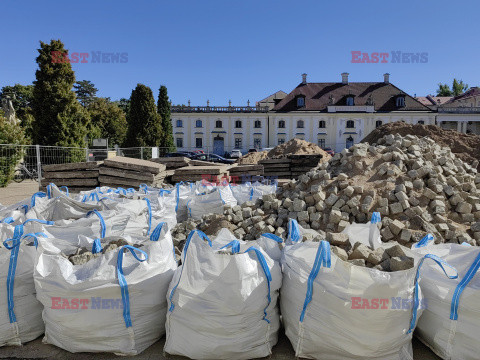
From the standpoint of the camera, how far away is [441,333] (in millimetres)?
2566

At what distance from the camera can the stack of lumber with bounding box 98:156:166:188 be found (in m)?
8.75

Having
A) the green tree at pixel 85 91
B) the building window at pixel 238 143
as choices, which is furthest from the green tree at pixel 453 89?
the green tree at pixel 85 91

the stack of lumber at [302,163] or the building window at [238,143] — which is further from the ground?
the building window at [238,143]

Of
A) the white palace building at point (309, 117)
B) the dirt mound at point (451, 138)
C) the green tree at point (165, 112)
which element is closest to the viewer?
the dirt mound at point (451, 138)

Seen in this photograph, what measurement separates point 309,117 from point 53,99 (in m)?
31.6

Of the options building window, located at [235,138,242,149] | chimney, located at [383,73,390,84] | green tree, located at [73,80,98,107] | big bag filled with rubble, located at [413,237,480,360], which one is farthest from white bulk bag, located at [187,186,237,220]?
green tree, located at [73,80,98,107]

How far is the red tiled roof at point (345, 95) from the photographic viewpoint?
41812 mm

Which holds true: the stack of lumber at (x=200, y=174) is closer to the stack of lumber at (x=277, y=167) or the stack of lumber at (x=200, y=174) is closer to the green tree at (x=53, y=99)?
the stack of lumber at (x=277, y=167)

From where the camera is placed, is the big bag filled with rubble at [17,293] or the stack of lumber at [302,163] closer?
the big bag filled with rubble at [17,293]

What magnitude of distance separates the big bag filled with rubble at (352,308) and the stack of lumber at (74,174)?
802 centimetres

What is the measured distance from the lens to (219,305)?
8.29 feet

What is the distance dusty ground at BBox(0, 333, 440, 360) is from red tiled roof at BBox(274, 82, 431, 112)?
41075mm

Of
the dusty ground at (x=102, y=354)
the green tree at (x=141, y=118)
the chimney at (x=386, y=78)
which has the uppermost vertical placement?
the chimney at (x=386, y=78)

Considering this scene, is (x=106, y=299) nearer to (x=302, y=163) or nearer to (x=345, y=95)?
(x=302, y=163)
